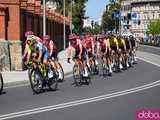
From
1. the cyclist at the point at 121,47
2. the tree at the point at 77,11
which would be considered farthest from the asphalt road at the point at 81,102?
the tree at the point at 77,11

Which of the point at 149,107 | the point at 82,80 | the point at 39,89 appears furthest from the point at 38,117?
the point at 82,80

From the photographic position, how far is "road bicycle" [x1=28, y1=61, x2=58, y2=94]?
785 inches

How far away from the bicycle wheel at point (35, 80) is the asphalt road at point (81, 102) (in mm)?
246

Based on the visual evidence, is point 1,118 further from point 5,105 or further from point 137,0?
point 137,0

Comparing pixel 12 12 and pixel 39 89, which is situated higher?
pixel 12 12

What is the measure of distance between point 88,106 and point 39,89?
440cm

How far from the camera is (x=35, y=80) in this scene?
20125mm

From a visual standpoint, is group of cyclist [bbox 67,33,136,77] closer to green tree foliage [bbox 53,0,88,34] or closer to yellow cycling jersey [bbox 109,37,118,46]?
yellow cycling jersey [bbox 109,37,118,46]

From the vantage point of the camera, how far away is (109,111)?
15203 mm

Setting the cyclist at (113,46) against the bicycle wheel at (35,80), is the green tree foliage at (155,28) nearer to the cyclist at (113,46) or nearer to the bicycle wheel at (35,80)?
the cyclist at (113,46)

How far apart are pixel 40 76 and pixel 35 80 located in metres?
0.23

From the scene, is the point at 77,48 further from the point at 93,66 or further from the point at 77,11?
the point at 77,11

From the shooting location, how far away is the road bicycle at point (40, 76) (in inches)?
785

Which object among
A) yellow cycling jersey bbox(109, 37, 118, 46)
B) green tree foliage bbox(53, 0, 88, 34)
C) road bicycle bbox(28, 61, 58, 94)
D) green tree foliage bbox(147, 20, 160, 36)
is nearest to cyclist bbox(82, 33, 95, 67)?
yellow cycling jersey bbox(109, 37, 118, 46)
